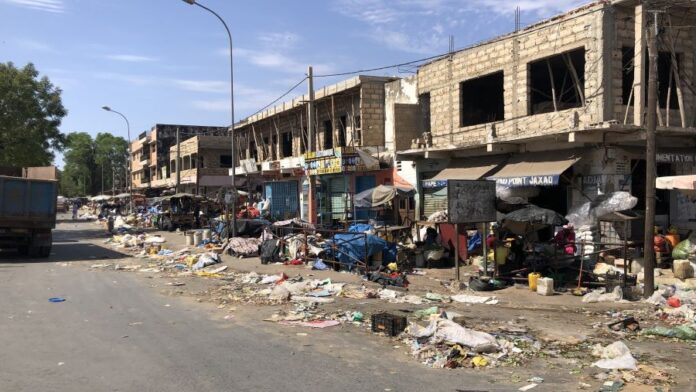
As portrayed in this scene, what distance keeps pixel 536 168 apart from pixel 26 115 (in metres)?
30.5

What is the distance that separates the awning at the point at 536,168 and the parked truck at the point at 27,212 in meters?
14.8

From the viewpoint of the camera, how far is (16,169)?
21.4 metres

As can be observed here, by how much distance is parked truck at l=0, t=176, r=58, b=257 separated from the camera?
17656 millimetres

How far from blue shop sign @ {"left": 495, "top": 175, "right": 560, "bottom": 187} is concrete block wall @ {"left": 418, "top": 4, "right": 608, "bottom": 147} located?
124 centimetres

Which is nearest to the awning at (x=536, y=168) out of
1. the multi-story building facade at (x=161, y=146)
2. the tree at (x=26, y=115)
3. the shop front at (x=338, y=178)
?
the shop front at (x=338, y=178)

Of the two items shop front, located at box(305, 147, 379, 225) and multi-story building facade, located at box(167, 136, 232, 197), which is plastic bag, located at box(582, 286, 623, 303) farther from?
multi-story building facade, located at box(167, 136, 232, 197)

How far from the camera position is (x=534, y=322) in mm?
8969

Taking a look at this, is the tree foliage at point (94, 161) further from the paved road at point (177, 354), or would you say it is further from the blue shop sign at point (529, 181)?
the paved road at point (177, 354)

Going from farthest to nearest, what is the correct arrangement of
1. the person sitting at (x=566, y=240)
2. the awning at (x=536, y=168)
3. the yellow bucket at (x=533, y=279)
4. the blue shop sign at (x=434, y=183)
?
the blue shop sign at (x=434, y=183), the awning at (x=536, y=168), the person sitting at (x=566, y=240), the yellow bucket at (x=533, y=279)

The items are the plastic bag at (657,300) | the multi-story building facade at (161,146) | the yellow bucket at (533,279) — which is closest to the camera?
the plastic bag at (657,300)

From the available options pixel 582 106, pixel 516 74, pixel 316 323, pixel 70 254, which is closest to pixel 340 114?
pixel 516 74

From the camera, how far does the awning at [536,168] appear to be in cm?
1470

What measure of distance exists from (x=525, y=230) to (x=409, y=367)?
7.83 m

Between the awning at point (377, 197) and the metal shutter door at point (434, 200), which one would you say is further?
the metal shutter door at point (434, 200)
